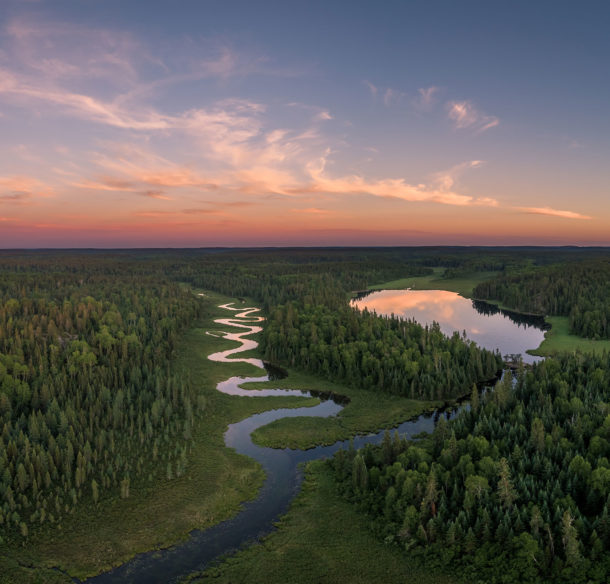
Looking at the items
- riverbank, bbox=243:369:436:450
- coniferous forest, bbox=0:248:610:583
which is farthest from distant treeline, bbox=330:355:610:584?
riverbank, bbox=243:369:436:450

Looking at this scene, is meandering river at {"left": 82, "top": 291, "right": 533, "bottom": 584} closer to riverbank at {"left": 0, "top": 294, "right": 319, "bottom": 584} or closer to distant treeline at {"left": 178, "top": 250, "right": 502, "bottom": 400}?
riverbank at {"left": 0, "top": 294, "right": 319, "bottom": 584}

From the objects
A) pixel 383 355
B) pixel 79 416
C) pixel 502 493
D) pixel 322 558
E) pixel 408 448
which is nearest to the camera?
pixel 322 558

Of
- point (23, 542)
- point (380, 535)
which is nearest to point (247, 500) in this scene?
point (380, 535)

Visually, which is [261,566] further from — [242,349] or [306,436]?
[242,349]

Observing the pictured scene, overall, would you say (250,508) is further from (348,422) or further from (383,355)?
(383,355)

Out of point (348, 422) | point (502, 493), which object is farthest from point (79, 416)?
Answer: point (502, 493)

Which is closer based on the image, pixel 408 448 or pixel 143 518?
pixel 143 518
